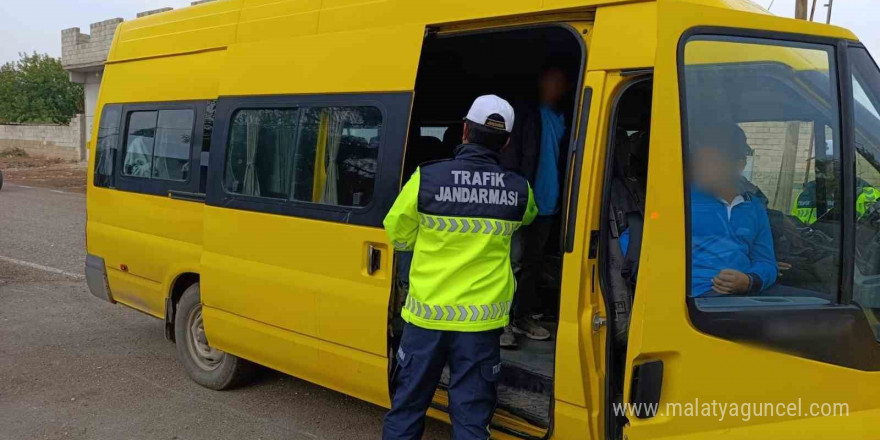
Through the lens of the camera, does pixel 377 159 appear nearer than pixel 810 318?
No

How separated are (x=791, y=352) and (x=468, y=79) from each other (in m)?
3.69

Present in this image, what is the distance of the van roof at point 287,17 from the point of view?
115 inches

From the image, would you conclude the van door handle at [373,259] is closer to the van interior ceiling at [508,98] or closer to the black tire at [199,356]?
the van interior ceiling at [508,98]

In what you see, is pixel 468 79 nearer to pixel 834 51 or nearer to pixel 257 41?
pixel 257 41

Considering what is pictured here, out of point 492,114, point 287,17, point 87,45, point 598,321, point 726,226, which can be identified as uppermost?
point 87,45

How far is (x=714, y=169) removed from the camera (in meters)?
2.35

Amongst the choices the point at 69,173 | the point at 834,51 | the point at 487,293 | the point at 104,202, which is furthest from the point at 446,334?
the point at 69,173

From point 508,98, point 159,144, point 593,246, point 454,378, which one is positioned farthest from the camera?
point 508,98

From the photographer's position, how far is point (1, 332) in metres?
5.89

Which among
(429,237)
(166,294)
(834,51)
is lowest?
(166,294)

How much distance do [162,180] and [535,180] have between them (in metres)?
2.85

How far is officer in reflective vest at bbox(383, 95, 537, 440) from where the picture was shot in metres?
2.77

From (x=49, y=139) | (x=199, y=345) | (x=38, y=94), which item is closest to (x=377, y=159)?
(x=199, y=345)

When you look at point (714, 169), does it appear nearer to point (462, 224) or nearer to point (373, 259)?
point (462, 224)
